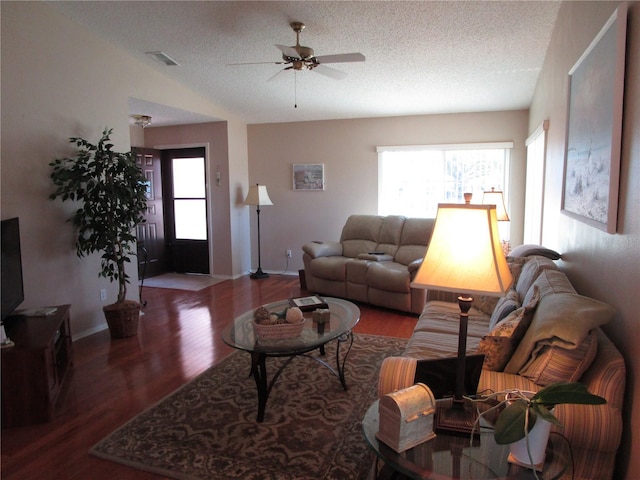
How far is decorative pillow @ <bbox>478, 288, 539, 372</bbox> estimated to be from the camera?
1.85 meters

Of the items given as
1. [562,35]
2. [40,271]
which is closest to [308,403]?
[40,271]

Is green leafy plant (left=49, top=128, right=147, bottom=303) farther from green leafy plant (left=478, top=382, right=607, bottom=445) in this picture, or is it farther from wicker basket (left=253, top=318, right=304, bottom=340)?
green leafy plant (left=478, top=382, right=607, bottom=445)

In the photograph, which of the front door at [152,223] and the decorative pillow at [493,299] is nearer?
the decorative pillow at [493,299]

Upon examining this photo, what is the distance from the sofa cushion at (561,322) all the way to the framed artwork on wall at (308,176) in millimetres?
4729

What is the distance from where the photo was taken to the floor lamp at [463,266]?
144 cm

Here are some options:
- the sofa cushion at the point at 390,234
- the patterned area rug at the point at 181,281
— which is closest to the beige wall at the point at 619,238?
the sofa cushion at the point at 390,234

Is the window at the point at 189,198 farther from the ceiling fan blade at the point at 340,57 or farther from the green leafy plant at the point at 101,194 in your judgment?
the ceiling fan blade at the point at 340,57

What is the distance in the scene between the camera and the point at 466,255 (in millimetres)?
1475

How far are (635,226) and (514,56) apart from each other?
317 centimetres

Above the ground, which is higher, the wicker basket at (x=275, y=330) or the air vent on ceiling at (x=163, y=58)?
the air vent on ceiling at (x=163, y=58)

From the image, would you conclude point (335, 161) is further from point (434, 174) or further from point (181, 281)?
point (181, 281)

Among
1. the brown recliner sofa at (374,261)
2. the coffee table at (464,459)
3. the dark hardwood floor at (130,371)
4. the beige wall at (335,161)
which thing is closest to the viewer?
the coffee table at (464,459)

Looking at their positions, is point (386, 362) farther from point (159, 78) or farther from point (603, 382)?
point (159, 78)

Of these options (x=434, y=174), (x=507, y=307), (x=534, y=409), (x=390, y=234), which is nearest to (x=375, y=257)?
(x=390, y=234)
